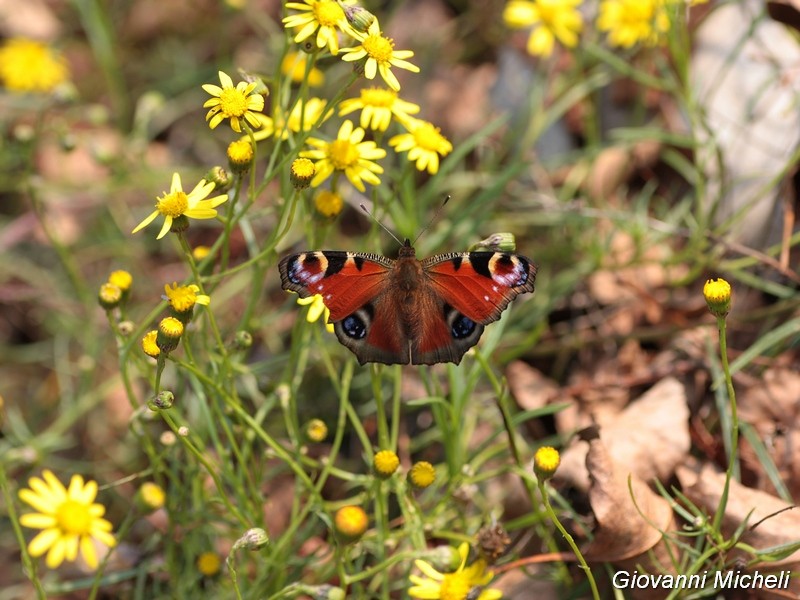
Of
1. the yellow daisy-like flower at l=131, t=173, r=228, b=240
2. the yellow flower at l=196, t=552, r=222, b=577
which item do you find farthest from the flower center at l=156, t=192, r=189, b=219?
the yellow flower at l=196, t=552, r=222, b=577

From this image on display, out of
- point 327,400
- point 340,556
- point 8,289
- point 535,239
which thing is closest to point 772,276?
point 535,239

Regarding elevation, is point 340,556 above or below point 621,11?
below

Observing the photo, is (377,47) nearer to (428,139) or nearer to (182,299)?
(428,139)

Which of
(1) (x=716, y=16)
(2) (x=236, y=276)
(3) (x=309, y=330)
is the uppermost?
(1) (x=716, y=16)

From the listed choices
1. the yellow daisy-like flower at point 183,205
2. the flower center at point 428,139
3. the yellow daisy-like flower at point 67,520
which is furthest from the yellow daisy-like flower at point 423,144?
the yellow daisy-like flower at point 67,520

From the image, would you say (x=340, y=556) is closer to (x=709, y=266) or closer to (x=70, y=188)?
(x=709, y=266)

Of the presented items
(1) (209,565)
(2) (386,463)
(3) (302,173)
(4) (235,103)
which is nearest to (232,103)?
(4) (235,103)
